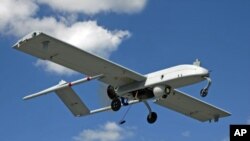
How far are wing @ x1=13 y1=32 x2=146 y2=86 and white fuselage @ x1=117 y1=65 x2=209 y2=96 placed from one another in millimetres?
545

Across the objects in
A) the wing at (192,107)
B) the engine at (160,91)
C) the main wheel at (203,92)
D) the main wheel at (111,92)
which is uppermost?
the wing at (192,107)

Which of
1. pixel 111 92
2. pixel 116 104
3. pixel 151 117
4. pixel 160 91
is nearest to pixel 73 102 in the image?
pixel 111 92

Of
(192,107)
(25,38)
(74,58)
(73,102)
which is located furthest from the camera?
(192,107)

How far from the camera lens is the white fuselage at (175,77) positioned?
133ft

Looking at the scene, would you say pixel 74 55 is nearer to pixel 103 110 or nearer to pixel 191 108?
pixel 103 110

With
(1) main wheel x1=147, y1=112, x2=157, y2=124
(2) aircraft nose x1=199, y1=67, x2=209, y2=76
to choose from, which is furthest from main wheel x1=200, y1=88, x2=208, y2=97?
(1) main wheel x1=147, y1=112, x2=157, y2=124

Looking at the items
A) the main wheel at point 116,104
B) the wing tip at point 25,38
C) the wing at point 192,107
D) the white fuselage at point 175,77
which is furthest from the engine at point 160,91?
the wing tip at point 25,38

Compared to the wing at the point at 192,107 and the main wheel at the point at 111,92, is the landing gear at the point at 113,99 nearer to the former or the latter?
the main wheel at the point at 111,92

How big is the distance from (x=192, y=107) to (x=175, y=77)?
9.37 meters

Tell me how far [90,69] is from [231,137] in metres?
16.7

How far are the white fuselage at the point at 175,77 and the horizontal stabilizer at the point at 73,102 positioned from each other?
19.2 feet

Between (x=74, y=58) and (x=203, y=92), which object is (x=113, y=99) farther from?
(x=203, y=92)

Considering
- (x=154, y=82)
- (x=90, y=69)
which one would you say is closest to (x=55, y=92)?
(x=90, y=69)

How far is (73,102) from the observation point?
4794cm
